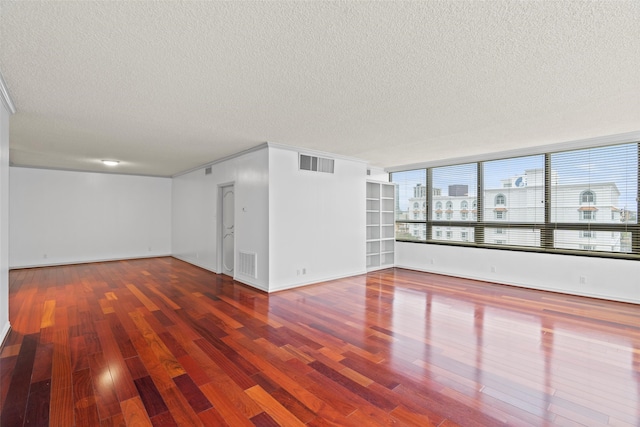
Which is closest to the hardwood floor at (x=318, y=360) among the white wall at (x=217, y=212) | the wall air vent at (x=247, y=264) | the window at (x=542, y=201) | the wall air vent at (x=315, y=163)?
the wall air vent at (x=247, y=264)

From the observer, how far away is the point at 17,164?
23.7 ft

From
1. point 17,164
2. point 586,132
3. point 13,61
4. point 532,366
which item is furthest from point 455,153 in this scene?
point 17,164

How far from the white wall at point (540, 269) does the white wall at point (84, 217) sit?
7.84 m

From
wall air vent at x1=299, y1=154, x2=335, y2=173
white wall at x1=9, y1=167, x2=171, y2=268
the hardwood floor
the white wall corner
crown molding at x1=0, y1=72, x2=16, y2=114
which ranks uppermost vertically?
crown molding at x1=0, y1=72, x2=16, y2=114

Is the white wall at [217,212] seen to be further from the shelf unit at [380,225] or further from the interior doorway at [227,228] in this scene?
the shelf unit at [380,225]

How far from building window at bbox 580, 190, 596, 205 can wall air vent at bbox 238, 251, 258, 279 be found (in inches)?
231

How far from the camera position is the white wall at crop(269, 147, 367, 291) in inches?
209

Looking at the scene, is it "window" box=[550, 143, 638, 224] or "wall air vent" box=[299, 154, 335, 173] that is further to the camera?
"wall air vent" box=[299, 154, 335, 173]

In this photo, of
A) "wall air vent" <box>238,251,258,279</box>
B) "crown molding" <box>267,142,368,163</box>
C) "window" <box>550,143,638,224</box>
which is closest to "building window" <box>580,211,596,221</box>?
"window" <box>550,143,638,224</box>

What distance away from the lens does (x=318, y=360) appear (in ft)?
9.18

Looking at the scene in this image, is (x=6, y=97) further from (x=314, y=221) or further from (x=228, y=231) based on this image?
(x=314, y=221)

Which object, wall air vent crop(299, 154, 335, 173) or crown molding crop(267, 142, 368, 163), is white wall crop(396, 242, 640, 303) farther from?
wall air vent crop(299, 154, 335, 173)

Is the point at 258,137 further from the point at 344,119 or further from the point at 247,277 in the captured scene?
the point at 247,277

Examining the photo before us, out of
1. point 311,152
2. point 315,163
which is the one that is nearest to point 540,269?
→ point 315,163
